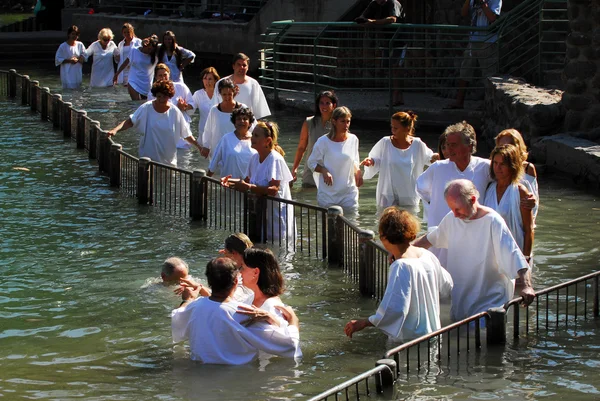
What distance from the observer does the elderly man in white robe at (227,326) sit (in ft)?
26.7

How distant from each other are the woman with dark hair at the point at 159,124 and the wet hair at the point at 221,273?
7.35 meters

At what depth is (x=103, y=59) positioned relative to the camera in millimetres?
27156

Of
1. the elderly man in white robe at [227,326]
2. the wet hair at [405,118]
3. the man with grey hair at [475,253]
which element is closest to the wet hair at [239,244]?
the elderly man in white robe at [227,326]

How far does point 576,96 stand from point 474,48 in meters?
4.34

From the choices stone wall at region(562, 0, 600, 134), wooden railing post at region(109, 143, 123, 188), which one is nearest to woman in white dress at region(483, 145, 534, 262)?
stone wall at region(562, 0, 600, 134)

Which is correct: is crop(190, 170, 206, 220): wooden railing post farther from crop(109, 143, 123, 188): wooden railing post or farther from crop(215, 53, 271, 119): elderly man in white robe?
crop(215, 53, 271, 119): elderly man in white robe

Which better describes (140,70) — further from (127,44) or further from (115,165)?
(115,165)

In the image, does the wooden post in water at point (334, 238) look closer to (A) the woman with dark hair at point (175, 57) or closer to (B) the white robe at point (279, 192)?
(B) the white robe at point (279, 192)

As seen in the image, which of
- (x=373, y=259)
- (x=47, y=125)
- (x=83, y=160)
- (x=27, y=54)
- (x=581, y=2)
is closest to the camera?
(x=373, y=259)

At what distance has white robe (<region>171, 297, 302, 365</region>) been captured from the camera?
26.8 feet

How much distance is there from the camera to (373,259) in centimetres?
1020

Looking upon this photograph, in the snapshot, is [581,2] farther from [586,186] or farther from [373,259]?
[373,259]

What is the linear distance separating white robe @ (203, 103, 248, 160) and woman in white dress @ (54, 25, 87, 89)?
478 inches

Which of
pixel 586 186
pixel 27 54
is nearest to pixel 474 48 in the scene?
pixel 586 186
